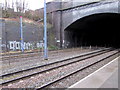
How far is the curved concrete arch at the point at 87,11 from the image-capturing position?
2438cm

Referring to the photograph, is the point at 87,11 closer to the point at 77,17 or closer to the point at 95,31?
the point at 77,17

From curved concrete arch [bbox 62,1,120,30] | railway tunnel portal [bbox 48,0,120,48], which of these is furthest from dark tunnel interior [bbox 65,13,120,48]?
curved concrete arch [bbox 62,1,120,30]

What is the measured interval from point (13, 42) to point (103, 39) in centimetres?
3509

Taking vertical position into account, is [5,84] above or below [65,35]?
below

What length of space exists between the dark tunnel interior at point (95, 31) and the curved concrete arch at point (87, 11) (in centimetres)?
115

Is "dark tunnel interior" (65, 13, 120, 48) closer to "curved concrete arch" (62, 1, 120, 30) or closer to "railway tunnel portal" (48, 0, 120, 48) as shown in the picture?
"railway tunnel portal" (48, 0, 120, 48)

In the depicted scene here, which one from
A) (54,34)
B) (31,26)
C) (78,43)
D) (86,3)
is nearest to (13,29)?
(31,26)

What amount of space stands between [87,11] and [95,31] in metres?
18.2

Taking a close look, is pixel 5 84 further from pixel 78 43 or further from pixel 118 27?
pixel 118 27

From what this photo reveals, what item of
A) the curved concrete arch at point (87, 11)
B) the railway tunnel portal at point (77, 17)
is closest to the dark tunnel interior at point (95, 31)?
the railway tunnel portal at point (77, 17)

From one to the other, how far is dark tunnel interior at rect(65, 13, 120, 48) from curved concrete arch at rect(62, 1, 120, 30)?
3.78ft

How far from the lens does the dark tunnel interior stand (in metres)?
31.5

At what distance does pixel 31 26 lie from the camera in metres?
27.2

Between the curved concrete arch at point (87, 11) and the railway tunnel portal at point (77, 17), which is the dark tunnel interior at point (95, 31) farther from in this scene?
the curved concrete arch at point (87, 11)
